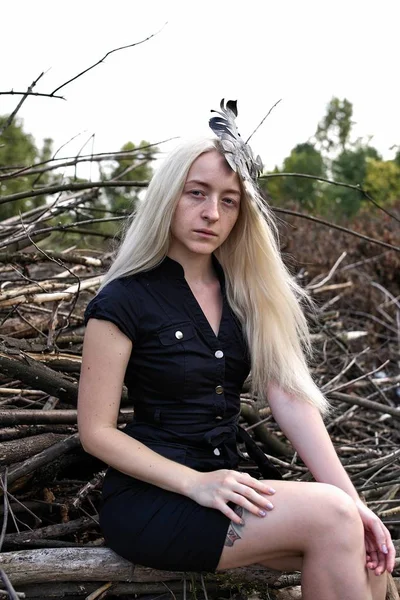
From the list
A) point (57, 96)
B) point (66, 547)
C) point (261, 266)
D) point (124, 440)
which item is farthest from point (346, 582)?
point (57, 96)

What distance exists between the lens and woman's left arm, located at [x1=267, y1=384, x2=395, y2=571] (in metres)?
2.04

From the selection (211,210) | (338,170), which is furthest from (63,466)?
(338,170)

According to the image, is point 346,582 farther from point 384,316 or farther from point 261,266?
point 384,316

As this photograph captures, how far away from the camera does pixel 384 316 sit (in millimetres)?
6410

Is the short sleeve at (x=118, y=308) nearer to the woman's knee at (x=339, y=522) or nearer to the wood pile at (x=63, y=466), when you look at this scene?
the wood pile at (x=63, y=466)

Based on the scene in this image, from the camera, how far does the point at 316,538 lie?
1910 millimetres

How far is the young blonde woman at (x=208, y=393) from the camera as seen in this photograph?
194 cm

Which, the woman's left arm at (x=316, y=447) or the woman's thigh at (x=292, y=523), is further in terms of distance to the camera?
the woman's left arm at (x=316, y=447)

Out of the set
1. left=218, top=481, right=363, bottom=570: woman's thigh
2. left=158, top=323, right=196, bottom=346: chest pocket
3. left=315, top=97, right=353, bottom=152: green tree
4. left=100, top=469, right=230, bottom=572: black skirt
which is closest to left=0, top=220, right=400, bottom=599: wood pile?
left=100, top=469, right=230, bottom=572: black skirt

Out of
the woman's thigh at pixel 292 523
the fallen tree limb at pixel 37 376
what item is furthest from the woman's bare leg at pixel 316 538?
the fallen tree limb at pixel 37 376

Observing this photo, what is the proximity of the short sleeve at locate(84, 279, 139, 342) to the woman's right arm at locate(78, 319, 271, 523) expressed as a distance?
0.02 metres

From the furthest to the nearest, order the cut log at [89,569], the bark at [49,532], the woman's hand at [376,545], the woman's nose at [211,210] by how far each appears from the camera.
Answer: the bark at [49,532]
the woman's nose at [211,210]
the cut log at [89,569]
the woman's hand at [376,545]

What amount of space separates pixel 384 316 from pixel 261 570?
4.56m

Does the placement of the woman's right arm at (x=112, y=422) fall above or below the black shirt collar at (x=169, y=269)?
below
